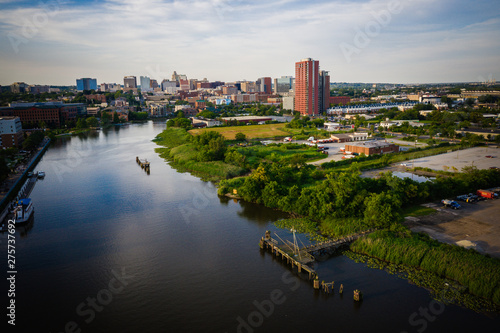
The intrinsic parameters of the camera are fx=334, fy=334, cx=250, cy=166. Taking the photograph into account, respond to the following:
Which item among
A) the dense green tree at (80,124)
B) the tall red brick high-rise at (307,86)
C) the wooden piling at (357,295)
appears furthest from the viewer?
the tall red brick high-rise at (307,86)

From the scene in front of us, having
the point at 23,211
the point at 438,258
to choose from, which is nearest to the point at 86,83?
Result: the point at 23,211

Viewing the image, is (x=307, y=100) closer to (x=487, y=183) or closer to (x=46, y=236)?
(x=487, y=183)

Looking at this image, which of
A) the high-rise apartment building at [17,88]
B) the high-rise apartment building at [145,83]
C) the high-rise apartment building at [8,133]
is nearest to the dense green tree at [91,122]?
the high-rise apartment building at [8,133]

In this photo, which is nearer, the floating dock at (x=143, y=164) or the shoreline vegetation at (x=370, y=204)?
the shoreline vegetation at (x=370, y=204)

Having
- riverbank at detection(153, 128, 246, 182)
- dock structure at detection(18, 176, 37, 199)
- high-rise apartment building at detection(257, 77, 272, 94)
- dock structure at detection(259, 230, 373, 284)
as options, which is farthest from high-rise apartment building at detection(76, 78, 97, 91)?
dock structure at detection(259, 230, 373, 284)

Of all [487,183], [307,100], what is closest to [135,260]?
[487,183]

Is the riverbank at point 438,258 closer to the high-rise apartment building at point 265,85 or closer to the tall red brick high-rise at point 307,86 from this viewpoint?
the tall red brick high-rise at point 307,86
